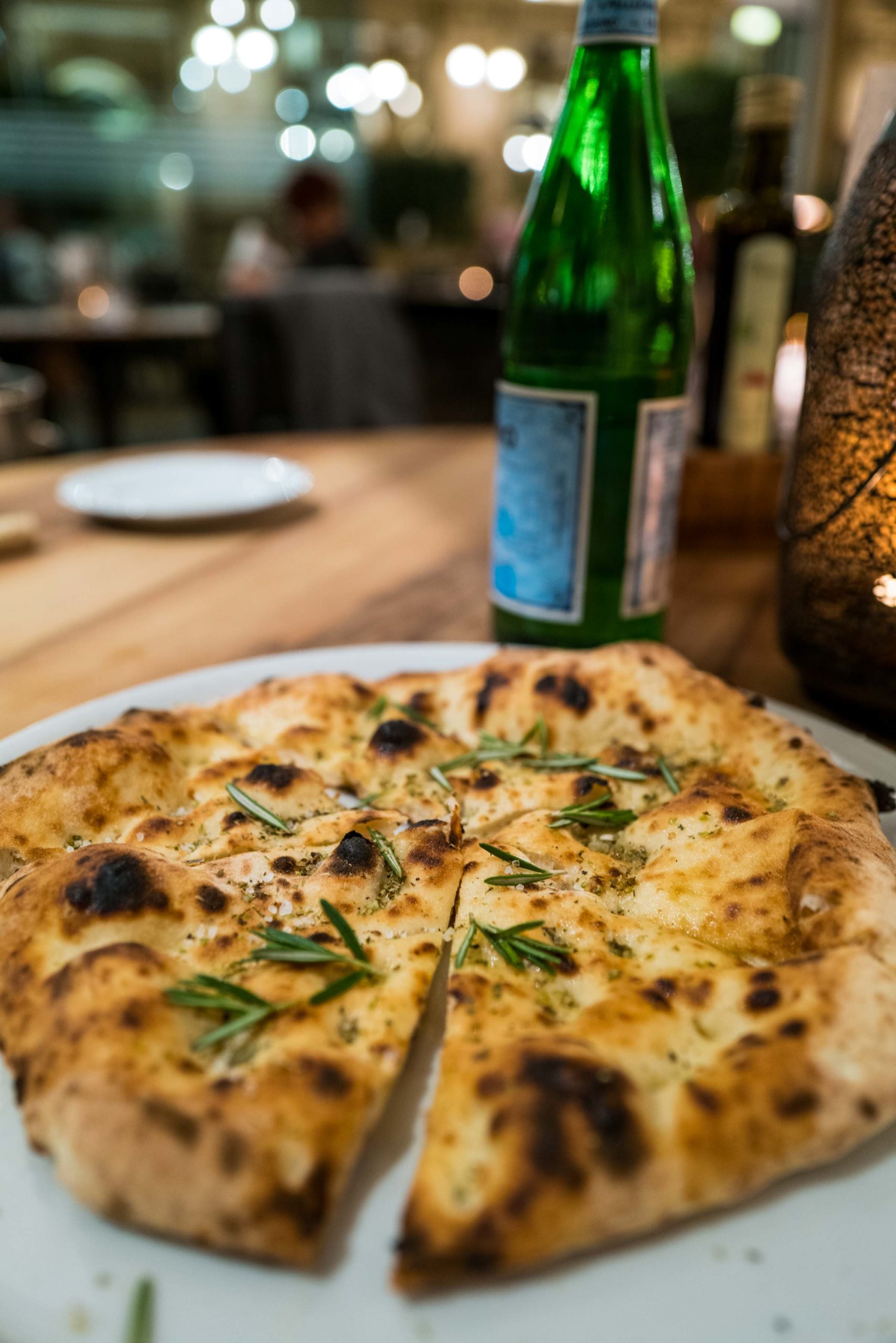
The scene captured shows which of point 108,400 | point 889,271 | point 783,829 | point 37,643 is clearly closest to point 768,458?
point 889,271

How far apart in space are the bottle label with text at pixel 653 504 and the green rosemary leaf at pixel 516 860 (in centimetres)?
55

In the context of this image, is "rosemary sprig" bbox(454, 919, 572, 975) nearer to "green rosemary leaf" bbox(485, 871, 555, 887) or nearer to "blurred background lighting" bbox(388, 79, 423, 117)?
"green rosemary leaf" bbox(485, 871, 555, 887)

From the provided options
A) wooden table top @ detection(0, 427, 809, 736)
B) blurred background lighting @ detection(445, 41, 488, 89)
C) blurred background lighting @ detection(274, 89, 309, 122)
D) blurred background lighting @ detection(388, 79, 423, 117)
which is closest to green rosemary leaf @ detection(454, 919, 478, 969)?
wooden table top @ detection(0, 427, 809, 736)

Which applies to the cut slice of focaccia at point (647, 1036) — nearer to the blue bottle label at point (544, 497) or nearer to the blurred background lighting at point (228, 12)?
the blue bottle label at point (544, 497)

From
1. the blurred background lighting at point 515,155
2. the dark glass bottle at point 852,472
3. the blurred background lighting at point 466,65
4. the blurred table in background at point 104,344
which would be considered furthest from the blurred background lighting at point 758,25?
the dark glass bottle at point 852,472

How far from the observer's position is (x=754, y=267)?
1.64m

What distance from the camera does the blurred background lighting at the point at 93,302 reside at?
725 centimetres

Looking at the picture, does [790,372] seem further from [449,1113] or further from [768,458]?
[449,1113]

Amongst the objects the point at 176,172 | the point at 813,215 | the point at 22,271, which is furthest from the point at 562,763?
the point at 176,172

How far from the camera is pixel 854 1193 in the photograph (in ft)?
1.80

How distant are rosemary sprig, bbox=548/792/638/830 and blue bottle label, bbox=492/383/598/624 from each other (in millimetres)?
418

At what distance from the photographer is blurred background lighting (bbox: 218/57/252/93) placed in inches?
471

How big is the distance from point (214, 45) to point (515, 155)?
4398mm

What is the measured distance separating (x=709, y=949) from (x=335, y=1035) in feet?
0.88
